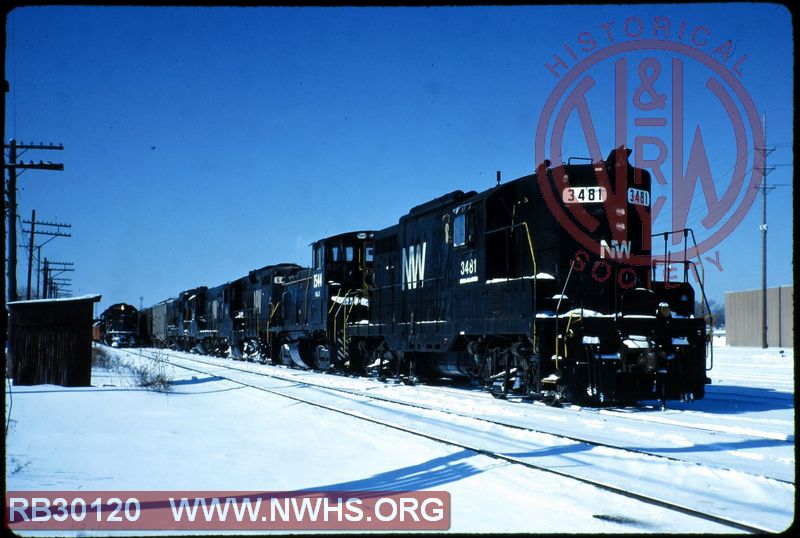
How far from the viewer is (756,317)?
4625 cm

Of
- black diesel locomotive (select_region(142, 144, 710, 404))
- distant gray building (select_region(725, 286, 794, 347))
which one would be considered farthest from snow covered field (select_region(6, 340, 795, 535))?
distant gray building (select_region(725, 286, 794, 347))

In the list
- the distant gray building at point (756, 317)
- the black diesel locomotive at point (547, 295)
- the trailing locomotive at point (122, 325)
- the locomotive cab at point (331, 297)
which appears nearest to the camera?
the black diesel locomotive at point (547, 295)

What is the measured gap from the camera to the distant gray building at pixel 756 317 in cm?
4353

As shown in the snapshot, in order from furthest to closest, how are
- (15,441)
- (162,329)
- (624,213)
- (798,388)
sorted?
1. (162,329)
2. (624,213)
3. (15,441)
4. (798,388)

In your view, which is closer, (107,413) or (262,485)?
(262,485)

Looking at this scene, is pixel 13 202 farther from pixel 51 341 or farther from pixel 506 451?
pixel 506 451

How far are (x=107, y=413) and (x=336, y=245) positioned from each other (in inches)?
501

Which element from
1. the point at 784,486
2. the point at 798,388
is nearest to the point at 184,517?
the point at 798,388

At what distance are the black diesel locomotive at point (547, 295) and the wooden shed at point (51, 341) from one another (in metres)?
7.28

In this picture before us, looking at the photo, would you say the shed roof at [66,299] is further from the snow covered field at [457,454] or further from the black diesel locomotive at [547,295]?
the black diesel locomotive at [547,295]

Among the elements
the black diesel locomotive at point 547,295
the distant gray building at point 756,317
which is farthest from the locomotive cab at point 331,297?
the distant gray building at point 756,317

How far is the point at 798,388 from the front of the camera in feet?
12.0

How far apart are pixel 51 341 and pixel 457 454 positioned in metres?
11.8

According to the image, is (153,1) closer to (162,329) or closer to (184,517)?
(184,517)
